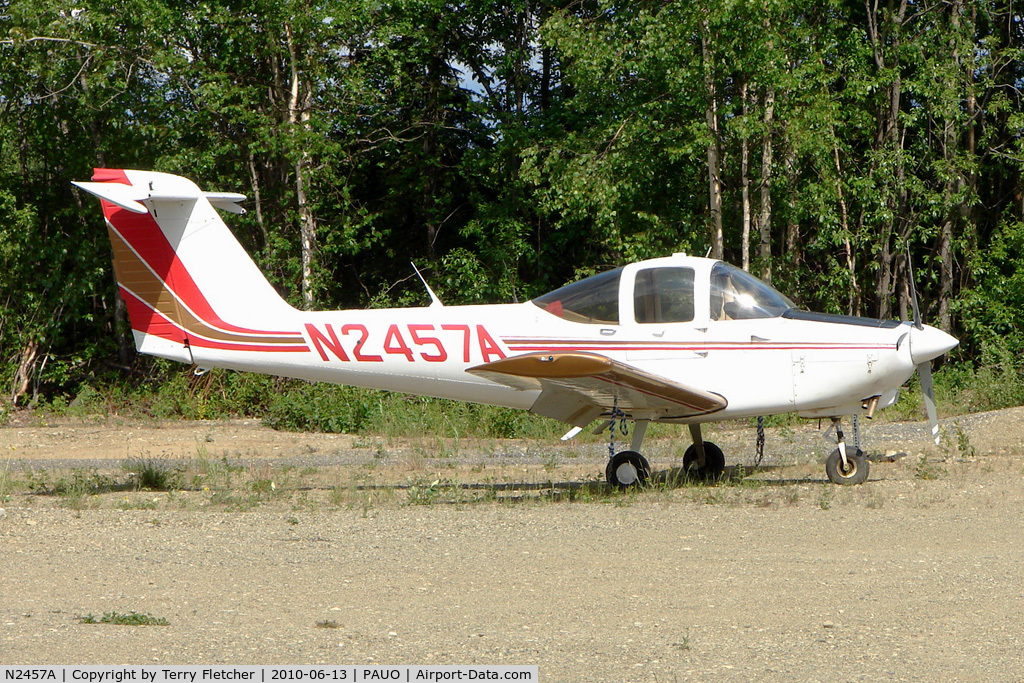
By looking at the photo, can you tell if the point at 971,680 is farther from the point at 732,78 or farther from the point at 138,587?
the point at 732,78

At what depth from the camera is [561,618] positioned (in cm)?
532

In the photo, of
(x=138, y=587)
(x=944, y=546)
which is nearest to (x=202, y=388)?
(x=138, y=587)

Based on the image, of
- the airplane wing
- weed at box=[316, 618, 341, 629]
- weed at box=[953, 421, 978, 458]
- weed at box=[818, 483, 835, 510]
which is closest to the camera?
weed at box=[316, 618, 341, 629]

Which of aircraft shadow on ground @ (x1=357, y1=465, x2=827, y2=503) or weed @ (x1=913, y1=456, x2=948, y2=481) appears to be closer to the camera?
aircraft shadow on ground @ (x1=357, y1=465, x2=827, y2=503)

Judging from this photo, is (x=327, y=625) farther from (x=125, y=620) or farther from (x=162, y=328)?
(x=162, y=328)

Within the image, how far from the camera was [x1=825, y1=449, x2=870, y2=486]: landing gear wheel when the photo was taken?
9453mm

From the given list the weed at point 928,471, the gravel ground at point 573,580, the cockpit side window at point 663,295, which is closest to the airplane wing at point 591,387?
the cockpit side window at point 663,295

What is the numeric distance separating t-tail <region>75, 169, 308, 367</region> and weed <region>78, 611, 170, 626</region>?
16.0ft

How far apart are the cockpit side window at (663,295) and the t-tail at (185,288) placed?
3282 millimetres

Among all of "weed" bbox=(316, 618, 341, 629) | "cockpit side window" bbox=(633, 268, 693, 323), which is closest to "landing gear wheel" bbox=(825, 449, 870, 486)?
"cockpit side window" bbox=(633, 268, 693, 323)

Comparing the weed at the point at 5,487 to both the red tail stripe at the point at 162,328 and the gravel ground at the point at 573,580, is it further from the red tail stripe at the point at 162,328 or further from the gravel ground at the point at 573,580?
the red tail stripe at the point at 162,328

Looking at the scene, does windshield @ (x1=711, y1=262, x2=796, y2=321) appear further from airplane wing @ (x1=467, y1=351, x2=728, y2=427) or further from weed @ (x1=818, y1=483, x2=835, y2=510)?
weed @ (x1=818, y1=483, x2=835, y2=510)

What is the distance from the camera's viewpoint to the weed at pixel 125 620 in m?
5.13

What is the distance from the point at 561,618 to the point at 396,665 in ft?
3.79
